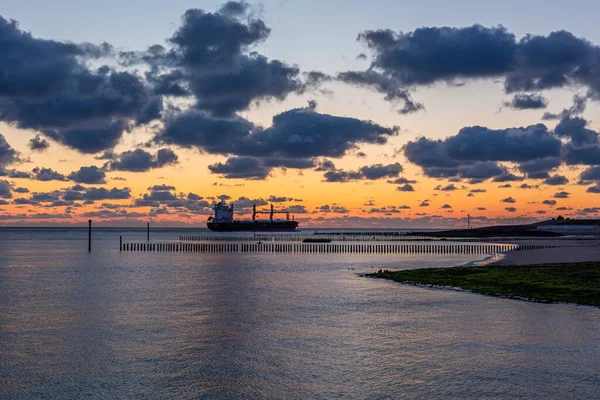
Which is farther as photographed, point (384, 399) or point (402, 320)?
point (402, 320)

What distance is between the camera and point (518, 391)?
16.2 m

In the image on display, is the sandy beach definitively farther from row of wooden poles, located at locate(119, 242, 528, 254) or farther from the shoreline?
the shoreline

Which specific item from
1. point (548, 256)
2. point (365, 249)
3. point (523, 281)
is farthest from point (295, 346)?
point (365, 249)

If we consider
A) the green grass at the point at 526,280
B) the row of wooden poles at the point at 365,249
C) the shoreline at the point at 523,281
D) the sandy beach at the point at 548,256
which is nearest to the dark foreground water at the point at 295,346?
the shoreline at the point at 523,281

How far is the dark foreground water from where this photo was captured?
1677cm

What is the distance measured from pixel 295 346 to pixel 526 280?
82.4 feet

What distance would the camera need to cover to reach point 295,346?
22406mm

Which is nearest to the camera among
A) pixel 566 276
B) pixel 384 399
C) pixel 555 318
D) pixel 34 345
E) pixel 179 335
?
pixel 384 399

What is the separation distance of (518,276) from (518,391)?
29.9m

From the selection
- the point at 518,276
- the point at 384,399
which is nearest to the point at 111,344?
the point at 384,399

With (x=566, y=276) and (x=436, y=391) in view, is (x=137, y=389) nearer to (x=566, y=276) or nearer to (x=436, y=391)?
(x=436, y=391)

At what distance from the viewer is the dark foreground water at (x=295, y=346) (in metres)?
16.8

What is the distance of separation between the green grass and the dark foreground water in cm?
265

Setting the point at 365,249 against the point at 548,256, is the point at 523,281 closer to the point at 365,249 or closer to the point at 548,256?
the point at 548,256
